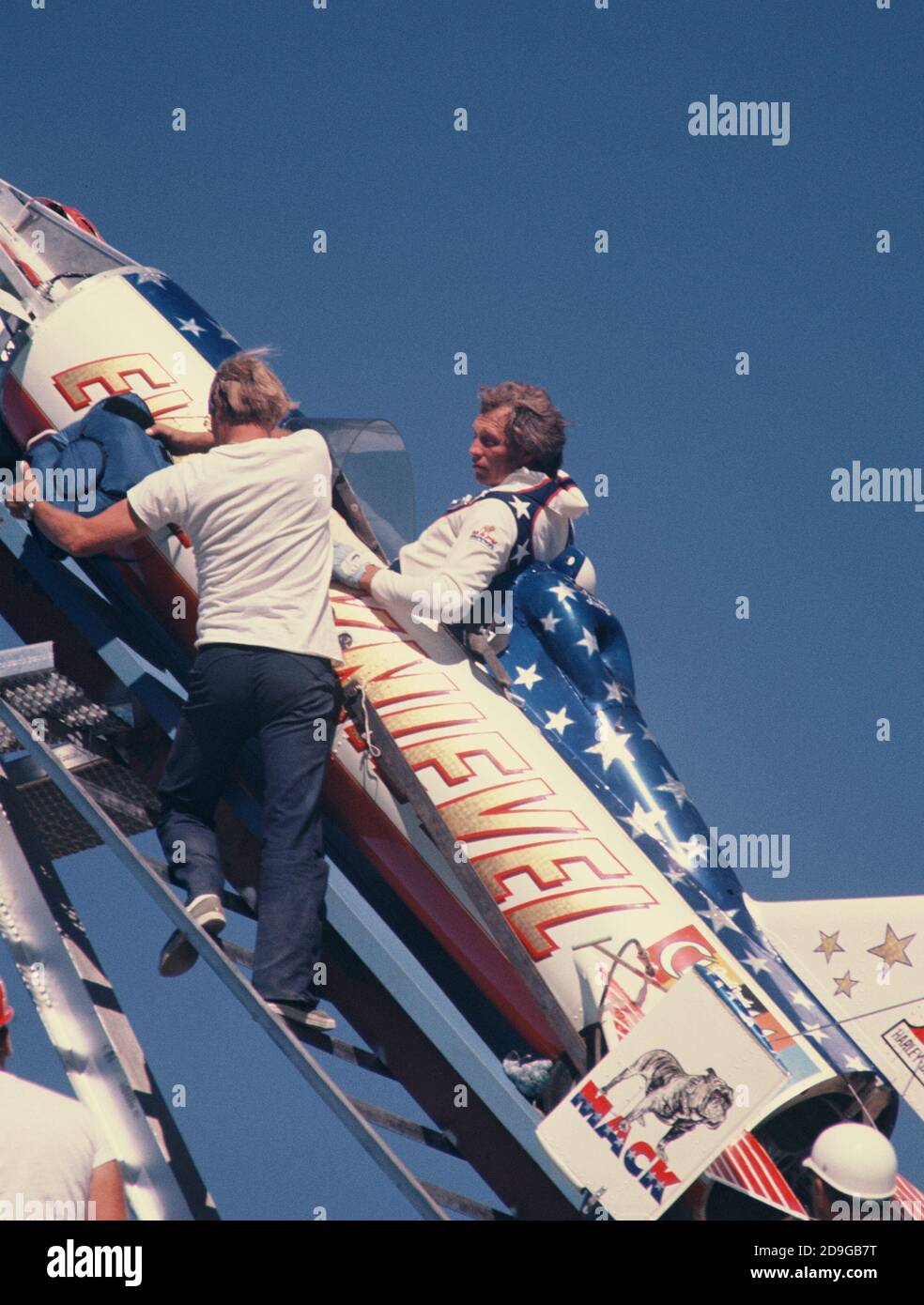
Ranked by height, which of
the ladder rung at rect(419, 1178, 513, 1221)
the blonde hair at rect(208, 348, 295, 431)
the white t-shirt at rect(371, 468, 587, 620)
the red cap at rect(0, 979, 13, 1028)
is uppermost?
the blonde hair at rect(208, 348, 295, 431)

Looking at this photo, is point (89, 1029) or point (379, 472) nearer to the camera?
point (89, 1029)

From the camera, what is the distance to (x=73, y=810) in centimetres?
792

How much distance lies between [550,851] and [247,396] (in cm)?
217

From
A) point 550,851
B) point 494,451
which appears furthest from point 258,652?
point 494,451

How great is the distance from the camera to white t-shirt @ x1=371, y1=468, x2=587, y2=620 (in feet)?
25.6

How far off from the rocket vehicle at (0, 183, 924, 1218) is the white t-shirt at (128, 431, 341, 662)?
58 cm

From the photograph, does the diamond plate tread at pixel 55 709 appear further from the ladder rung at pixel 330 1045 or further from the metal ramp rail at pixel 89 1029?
the ladder rung at pixel 330 1045

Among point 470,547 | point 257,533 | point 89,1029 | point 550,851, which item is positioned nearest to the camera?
point 89,1029

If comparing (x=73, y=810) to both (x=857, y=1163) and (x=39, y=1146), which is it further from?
(x=39, y=1146)

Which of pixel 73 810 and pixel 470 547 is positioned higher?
pixel 470 547

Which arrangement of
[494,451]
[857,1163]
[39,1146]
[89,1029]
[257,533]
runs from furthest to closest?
[494,451] < [257,533] < [89,1029] < [857,1163] < [39,1146]

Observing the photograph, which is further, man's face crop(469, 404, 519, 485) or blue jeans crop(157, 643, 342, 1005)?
man's face crop(469, 404, 519, 485)

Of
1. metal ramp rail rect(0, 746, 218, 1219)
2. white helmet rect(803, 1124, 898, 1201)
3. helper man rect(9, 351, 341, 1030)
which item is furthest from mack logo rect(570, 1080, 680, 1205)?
metal ramp rail rect(0, 746, 218, 1219)

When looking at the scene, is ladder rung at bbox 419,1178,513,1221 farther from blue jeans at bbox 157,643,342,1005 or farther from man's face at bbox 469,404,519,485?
man's face at bbox 469,404,519,485
